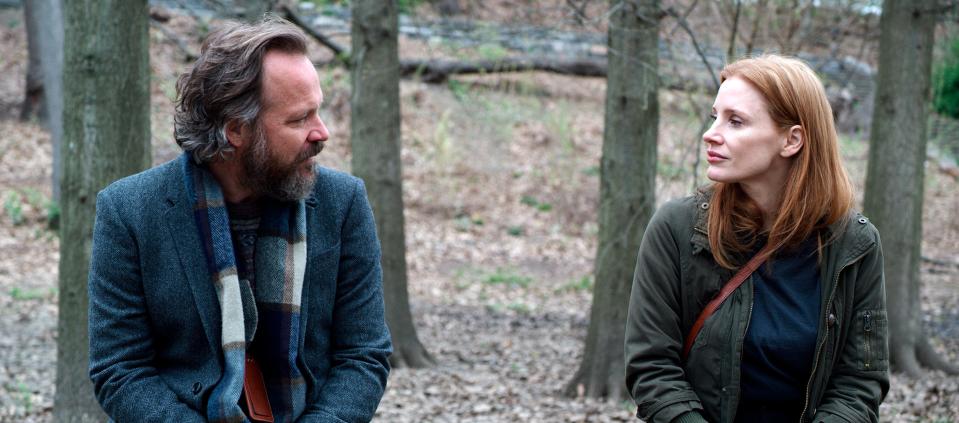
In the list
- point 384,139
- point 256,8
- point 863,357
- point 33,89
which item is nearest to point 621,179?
point 384,139

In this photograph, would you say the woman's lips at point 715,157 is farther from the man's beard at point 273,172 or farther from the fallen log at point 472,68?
the fallen log at point 472,68

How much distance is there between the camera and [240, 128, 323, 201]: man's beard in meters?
2.75

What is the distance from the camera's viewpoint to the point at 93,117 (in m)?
5.23

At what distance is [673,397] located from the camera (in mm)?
2859

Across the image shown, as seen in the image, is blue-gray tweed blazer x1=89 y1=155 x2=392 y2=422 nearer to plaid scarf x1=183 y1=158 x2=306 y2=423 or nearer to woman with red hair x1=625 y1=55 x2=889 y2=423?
plaid scarf x1=183 y1=158 x2=306 y2=423

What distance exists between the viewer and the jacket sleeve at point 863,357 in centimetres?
290

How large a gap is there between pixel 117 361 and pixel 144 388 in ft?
0.36

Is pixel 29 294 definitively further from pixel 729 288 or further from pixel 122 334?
pixel 729 288

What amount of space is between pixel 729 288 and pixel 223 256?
147cm

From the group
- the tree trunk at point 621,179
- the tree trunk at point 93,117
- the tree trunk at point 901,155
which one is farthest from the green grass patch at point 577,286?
the tree trunk at point 93,117

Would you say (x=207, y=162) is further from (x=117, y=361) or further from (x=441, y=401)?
(x=441, y=401)

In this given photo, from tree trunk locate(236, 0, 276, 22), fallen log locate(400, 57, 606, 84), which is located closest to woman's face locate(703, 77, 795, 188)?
tree trunk locate(236, 0, 276, 22)

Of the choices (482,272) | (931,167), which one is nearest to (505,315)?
(482,272)

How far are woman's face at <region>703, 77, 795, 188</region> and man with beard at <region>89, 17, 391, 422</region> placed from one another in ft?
3.89
